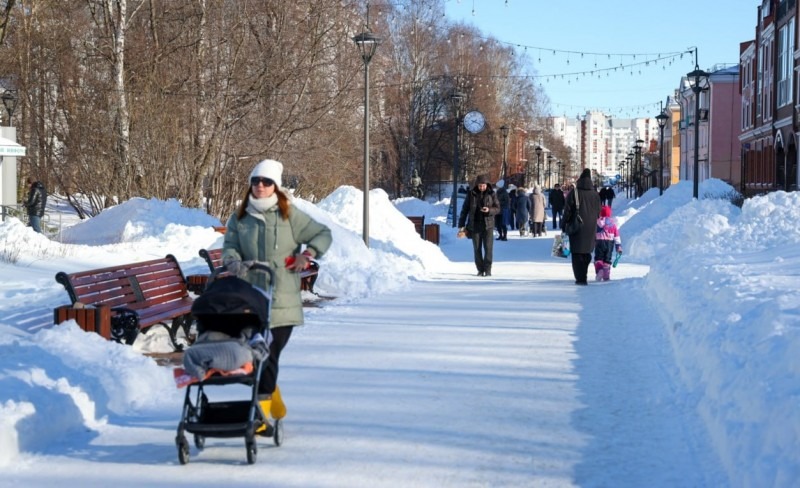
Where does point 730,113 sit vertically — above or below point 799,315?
above

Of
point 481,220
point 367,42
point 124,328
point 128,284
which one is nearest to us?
point 124,328

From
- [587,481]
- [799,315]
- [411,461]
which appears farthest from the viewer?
[799,315]

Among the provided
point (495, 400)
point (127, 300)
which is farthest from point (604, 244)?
point (495, 400)

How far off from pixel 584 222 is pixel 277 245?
410 inches

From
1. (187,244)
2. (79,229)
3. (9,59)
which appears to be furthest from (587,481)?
(9,59)

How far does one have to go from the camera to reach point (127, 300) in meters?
9.96

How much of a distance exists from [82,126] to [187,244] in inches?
477

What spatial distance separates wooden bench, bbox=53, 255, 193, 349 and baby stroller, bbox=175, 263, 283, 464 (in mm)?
3095

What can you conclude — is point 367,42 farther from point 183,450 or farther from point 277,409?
point 183,450

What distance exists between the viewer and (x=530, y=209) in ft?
113

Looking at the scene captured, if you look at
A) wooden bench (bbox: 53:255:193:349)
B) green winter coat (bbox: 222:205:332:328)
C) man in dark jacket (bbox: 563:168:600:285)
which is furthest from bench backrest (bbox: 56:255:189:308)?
man in dark jacket (bbox: 563:168:600:285)

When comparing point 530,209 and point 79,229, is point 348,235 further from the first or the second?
point 530,209

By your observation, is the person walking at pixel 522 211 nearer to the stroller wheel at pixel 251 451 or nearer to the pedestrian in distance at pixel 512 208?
the pedestrian in distance at pixel 512 208

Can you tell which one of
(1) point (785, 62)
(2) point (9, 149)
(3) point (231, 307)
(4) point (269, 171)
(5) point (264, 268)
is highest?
(1) point (785, 62)
